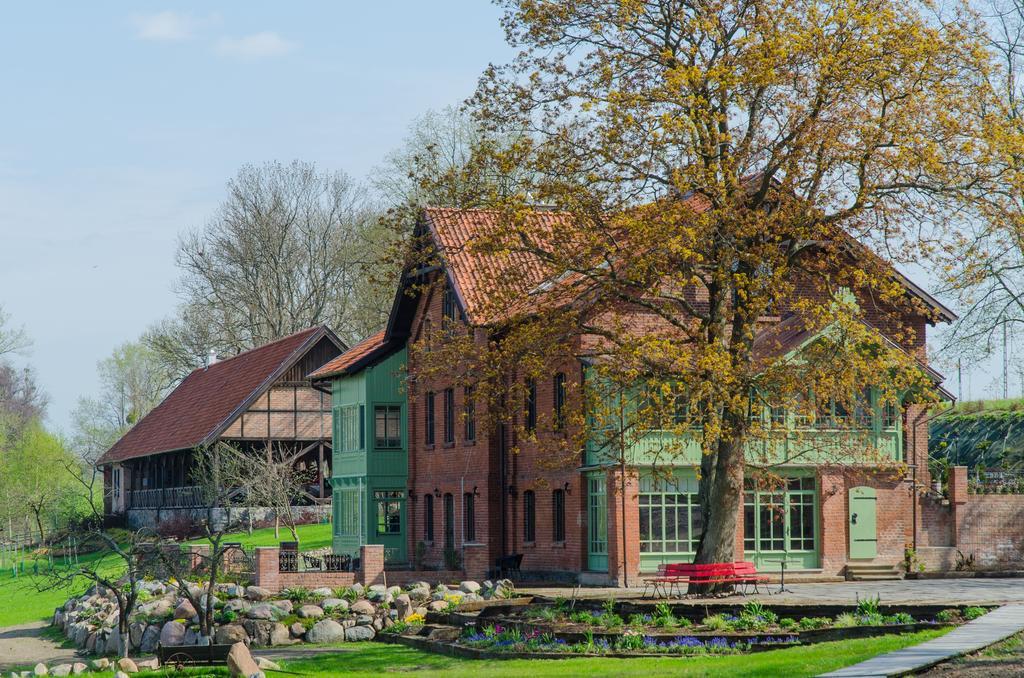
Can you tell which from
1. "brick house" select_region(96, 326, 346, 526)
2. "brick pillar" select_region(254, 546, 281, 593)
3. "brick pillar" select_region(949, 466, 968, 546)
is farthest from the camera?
"brick house" select_region(96, 326, 346, 526)

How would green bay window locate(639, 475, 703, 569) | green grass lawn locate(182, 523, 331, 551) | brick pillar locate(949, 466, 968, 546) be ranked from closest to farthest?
green bay window locate(639, 475, 703, 569)
brick pillar locate(949, 466, 968, 546)
green grass lawn locate(182, 523, 331, 551)

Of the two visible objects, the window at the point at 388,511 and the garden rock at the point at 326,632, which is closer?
the garden rock at the point at 326,632

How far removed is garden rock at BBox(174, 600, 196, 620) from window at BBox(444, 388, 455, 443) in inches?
477

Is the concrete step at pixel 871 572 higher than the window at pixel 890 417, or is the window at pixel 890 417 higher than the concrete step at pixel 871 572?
the window at pixel 890 417

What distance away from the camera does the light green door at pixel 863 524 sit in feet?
115

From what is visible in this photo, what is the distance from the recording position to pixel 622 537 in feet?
108

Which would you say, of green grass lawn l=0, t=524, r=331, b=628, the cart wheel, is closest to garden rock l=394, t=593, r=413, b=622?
green grass lawn l=0, t=524, r=331, b=628

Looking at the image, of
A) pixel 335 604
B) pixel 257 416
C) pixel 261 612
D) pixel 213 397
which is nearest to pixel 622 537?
pixel 335 604

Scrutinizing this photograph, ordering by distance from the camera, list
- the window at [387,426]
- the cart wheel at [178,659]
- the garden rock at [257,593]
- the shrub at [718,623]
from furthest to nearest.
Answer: the window at [387,426] < the garden rock at [257,593] < the shrub at [718,623] < the cart wheel at [178,659]

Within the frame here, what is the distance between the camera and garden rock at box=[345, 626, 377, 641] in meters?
28.7

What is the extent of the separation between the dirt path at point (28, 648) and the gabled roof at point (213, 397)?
59.1ft

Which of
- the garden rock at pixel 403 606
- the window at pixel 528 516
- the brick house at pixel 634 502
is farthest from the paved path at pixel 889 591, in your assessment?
the window at pixel 528 516

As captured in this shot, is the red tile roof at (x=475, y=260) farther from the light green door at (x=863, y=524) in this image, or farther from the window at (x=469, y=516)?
the light green door at (x=863, y=524)

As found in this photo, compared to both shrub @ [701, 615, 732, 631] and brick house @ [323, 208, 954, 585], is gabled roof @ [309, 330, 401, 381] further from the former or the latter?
shrub @ [701, 615, 732, 631]
